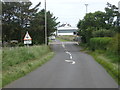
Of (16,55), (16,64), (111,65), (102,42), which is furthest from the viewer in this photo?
(102,42)

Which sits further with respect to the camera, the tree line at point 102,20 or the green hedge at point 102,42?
the tree line at point 102,20

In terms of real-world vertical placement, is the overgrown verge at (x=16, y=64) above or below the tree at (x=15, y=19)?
below

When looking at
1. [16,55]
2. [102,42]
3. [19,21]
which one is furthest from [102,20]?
[16,55]

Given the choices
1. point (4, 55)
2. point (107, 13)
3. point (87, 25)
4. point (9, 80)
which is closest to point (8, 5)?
point (87, 25)

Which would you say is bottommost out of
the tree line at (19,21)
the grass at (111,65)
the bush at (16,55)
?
the grass at (111,65)

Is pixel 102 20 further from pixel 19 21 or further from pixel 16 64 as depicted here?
pixel 16 64

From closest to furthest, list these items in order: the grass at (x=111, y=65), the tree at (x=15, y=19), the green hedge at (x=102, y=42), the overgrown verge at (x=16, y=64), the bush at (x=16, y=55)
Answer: the overgrown verge at (x=16, y=64) → the grass at (x=111, y=65) → the bush at (x=16, y=55) → the green hedge at (x=102, y=42) → the tree at (x=15, y=19)

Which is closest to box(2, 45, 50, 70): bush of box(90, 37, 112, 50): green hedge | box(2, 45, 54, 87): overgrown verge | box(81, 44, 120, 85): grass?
box(2, 45, 54, 87): overgrown verge

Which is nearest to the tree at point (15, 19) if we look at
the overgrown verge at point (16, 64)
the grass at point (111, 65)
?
the overgrown verge at point (16, 64)

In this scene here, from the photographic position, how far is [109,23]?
60156 mm

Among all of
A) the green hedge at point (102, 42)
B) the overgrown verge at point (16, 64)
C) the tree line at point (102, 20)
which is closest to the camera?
the overgrown verge at point (16, 64)

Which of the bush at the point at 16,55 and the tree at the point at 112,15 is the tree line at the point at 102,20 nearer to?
the tree at the point at 112,15

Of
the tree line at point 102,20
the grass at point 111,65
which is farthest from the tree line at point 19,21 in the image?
the grass at point 111,65

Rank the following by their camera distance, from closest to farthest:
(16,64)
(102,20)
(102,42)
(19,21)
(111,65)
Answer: (111,65)
(16,64)
(102,42)
(19,21)
(102,20)
